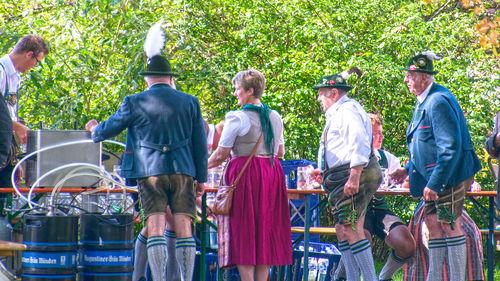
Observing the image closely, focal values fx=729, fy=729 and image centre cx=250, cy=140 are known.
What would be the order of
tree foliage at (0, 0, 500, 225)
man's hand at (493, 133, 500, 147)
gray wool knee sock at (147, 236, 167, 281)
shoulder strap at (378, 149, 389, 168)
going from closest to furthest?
gray wool knee sock at (147, 236, 167, 281) < man's hand at (493, 133, 500, 147) < shoulder strap at (378, 149, 389, 168) < tree foliage at (0, 0, 500, 225)

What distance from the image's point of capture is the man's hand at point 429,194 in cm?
509

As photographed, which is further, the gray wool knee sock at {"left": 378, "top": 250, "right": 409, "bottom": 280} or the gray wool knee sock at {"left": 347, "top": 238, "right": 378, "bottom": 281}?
the gray wool knee sock at {"left": 378, "top": 250, "right": 409, "bottom": 280}

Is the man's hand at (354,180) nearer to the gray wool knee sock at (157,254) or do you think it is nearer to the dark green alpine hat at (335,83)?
the dark green alpine hat at (335,83)

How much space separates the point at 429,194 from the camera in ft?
16.8

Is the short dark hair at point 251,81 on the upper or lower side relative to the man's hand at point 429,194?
upper

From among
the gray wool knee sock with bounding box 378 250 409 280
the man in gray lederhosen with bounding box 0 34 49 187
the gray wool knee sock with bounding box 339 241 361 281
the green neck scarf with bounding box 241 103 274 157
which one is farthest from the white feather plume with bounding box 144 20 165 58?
the gray wool knee sock with bounding box 378 250 409 280

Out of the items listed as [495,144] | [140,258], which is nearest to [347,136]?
[495,144]

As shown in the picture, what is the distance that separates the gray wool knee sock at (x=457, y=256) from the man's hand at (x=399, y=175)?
0.88m

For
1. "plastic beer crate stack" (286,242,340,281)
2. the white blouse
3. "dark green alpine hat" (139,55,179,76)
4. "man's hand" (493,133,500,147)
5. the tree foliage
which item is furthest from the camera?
the tree foliage

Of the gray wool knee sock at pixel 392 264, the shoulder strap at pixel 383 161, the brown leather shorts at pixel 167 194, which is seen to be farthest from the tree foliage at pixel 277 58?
the brown leather shorts at pixel 167 194

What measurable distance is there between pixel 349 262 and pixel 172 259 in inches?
53.5

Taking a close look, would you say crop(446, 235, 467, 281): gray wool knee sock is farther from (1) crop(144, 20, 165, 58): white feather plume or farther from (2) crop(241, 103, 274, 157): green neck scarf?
(1) crop(144, 20, 165, 58): white feather plume

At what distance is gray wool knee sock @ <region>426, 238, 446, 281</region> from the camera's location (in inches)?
209

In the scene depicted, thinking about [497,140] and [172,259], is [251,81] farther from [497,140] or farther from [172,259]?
[497,140]
